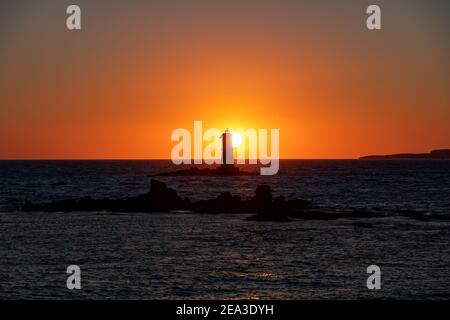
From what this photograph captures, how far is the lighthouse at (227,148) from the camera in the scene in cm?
16112

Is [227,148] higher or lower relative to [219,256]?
higher

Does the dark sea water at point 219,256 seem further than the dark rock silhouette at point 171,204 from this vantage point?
No

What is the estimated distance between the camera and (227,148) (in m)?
165

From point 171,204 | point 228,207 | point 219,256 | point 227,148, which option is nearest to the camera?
point 219,256

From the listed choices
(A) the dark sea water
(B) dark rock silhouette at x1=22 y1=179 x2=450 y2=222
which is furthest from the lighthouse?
(A) the dark sea water

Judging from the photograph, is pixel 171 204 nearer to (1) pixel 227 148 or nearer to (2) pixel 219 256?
(2) pixel 219 256

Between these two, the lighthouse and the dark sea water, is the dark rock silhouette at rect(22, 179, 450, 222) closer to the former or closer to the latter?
the dark sea water

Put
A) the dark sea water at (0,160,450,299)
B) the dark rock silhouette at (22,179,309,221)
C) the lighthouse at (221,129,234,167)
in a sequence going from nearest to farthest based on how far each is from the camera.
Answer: the dark sea water at (0,160,450,299) < the dark rock silhouette at (22,179,309,221) < the lighthouse at (221,129,234,167)

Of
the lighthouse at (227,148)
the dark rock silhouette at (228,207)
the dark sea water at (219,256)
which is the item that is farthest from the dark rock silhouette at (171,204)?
the lighthouse at (227,148)

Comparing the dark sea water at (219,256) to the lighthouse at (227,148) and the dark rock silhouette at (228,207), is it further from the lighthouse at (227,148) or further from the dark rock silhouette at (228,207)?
the lighthouse at (227,148)

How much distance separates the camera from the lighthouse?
16112cm

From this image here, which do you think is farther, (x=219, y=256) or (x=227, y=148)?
(x=227, y=148)

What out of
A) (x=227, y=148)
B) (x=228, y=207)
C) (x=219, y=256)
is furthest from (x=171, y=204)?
(x=227, y=148)

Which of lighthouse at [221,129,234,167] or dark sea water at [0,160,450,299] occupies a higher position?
lighthouse at [221,129,234,167]
